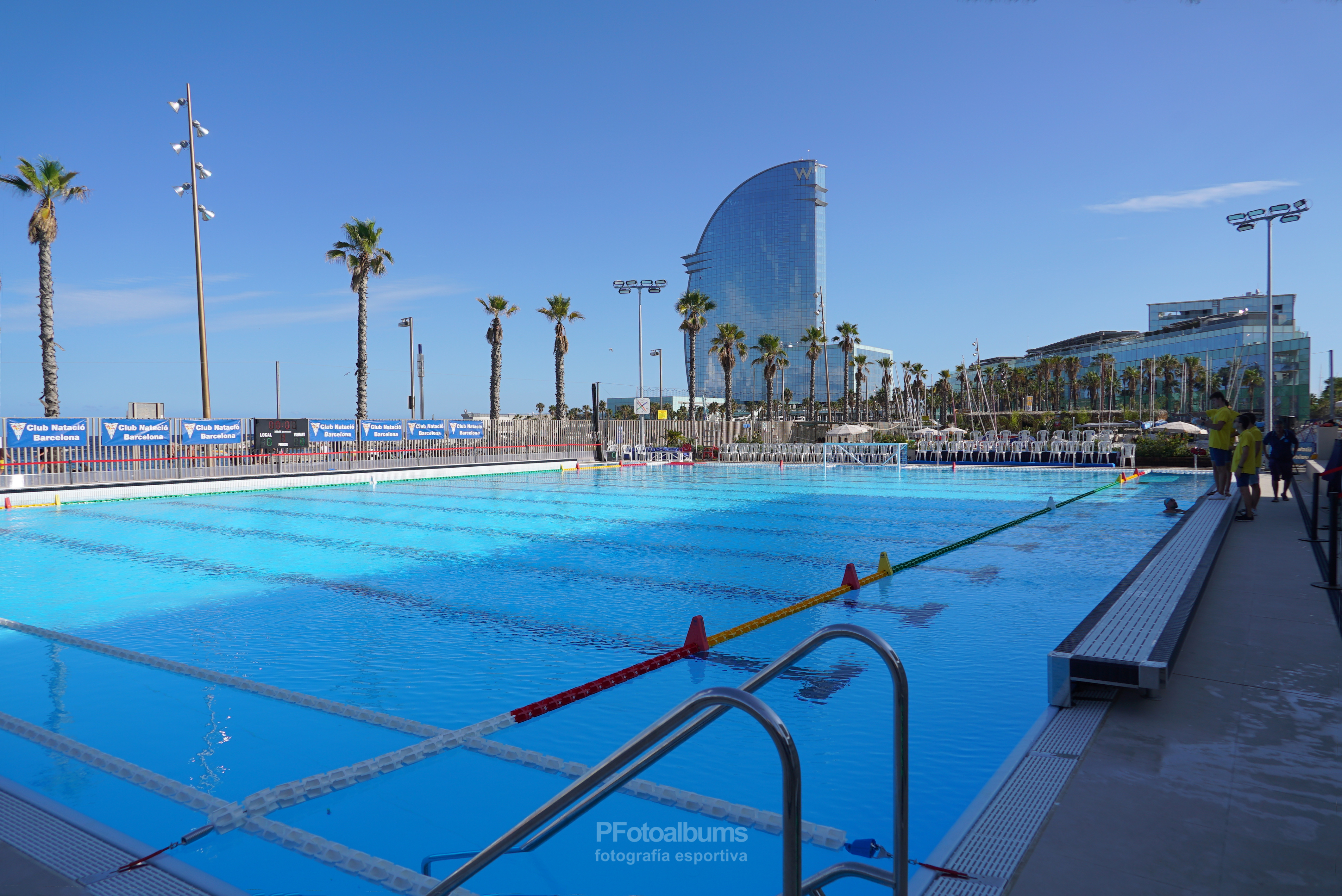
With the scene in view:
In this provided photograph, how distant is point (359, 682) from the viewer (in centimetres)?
546

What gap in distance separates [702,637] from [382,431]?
2320 centimetres

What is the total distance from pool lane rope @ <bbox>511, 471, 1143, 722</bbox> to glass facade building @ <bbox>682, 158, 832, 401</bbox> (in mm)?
112785

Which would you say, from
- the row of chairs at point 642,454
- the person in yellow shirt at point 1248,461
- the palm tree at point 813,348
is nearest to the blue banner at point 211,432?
the row of chairs at point 642,454

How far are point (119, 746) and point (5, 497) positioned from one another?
57.4 feet

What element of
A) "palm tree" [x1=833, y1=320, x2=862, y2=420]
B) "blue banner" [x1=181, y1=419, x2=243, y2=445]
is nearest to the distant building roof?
"palm tree" [x1=833, y1=320, x2=862, y2=420]

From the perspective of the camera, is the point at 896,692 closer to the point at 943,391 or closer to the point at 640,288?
the point at 640,288

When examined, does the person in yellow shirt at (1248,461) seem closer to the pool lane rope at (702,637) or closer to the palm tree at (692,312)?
the pool lane rope at (702,637)

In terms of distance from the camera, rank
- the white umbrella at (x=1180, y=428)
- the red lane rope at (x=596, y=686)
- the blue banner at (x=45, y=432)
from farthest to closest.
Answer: the white umbrella at (x=1180, y=428) → the blue banner at (x=45, y=432) → the red lane rope at (x=596, y=686)

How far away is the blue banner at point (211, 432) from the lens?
21438mm

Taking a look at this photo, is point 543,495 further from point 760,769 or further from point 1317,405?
point 1317,405

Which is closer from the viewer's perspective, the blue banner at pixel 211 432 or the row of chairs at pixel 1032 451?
the blue banner at pixel 211 432

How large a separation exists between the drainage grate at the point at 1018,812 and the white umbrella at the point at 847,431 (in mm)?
35643

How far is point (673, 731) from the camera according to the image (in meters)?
1.94

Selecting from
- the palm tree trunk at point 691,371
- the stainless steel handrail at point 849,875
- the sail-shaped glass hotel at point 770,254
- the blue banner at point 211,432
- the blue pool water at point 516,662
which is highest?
the sail-shaped glass hotel at point 770,254
